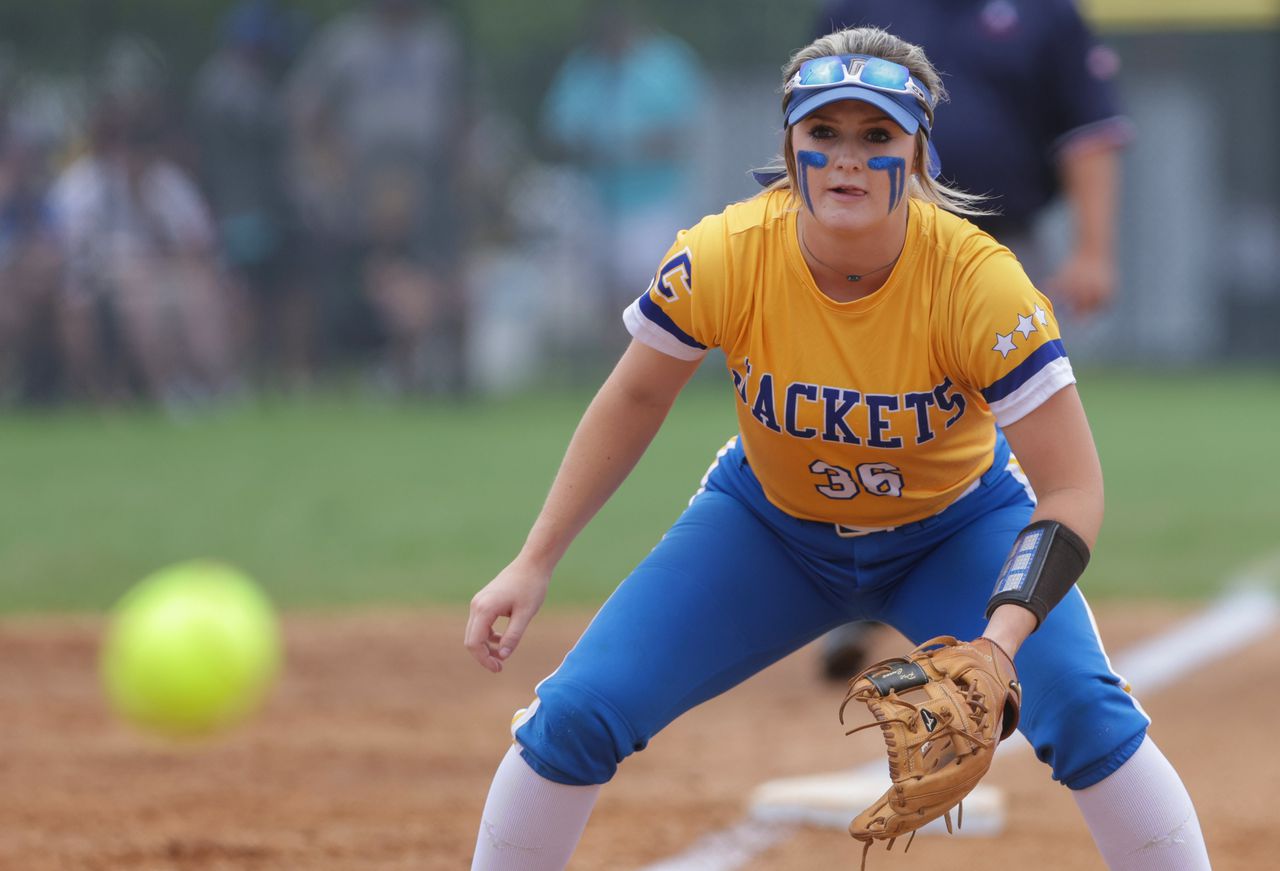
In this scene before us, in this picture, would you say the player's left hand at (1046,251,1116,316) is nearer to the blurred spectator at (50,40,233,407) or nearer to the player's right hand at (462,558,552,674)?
the player's right hand at (462,558,552,674)

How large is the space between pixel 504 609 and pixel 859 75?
110 centimetres

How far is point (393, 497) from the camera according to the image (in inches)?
364

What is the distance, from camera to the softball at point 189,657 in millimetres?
4730

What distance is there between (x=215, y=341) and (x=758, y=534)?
10957 mm

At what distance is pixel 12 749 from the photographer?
485cm

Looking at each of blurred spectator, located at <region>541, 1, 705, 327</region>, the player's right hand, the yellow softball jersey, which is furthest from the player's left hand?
blurred spectator, located at <region>541, 1, 705, 327</region>

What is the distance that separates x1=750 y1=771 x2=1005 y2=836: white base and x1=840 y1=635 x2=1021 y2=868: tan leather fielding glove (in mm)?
1481

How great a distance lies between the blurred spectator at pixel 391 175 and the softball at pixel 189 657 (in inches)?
346

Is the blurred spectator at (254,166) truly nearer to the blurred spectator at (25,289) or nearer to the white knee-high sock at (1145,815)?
the blurred spectator at (25,289)

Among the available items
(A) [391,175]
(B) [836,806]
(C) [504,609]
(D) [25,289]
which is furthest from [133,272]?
(C) [504,609]

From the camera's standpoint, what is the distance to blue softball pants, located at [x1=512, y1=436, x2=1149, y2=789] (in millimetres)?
2807

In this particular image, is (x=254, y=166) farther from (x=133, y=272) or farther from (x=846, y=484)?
Result: (x=846, y=484)

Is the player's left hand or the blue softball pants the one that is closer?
the blue softball pants

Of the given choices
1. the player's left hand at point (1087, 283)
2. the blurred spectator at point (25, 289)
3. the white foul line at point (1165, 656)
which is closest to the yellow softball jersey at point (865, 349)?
the white foul line at point (1165, 656)
